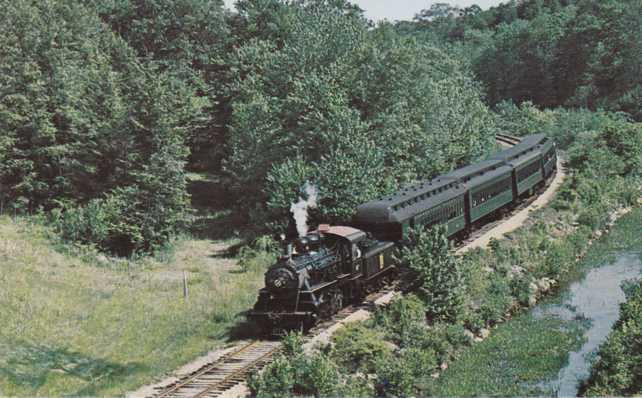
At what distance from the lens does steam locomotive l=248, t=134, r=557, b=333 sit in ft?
73.2

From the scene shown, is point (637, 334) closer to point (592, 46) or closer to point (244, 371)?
point (244, 371)

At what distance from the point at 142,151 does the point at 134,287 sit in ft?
41.1

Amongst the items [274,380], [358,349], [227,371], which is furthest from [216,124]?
[274,380]

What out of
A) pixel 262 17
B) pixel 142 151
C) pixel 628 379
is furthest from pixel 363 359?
pixel 262 17

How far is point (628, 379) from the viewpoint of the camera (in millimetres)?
19016

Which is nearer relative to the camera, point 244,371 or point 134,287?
point 244,371

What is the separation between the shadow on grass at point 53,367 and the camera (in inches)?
781

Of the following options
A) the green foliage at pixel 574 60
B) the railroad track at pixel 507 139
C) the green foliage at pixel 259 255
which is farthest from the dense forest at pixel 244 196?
the green foliage at pixel 574 60

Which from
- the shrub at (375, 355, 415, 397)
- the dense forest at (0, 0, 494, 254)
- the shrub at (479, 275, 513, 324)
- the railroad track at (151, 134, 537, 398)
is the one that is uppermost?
the dense forest at (0, 0, 494, 254)

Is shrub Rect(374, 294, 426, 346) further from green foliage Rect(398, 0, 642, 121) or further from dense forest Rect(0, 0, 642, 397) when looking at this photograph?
green foliage Rect(398, 0, 642, 121)

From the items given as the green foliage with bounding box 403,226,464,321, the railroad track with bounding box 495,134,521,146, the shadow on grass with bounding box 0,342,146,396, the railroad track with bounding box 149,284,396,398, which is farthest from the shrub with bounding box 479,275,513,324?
the railroad track with bounding box 495,134,521,146

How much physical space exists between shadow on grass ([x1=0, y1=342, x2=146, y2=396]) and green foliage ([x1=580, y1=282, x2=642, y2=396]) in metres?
13.9

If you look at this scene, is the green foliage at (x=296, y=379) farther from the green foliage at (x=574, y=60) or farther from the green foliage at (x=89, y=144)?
the green foliage at (x=574, y=60)

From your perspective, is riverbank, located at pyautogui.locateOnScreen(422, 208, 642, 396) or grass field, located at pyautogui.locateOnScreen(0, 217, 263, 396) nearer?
riverbank, located at pyautogui.locateOnScreen(422, 208, 642, 396)
